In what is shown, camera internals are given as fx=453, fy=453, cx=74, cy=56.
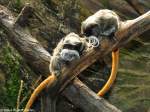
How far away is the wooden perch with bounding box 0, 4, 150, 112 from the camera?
15.4 feet

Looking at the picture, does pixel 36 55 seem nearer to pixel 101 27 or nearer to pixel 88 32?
pixel 88 32

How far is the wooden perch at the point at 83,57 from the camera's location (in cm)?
469

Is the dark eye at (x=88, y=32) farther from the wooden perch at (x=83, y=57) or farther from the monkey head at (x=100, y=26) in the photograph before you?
the wooden perch at (x=83, y=57)

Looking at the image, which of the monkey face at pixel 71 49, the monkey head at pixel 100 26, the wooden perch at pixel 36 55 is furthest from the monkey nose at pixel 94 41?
the wooden perch at pixel 36 55

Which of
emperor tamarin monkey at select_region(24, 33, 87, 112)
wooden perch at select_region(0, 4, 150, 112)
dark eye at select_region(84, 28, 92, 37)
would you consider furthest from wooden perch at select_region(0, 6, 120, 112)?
dark eye at select_region(84, 28, 92, 37)

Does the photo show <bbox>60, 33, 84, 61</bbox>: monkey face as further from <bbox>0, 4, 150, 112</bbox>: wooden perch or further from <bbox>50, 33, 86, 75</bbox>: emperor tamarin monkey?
<bbox>0, 4, 150, 112</bbox>: wooden perch

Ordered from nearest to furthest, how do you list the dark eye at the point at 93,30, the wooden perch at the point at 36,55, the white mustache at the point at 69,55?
the white mustache at the point at 69,55 → the dark eye at the point at 93,30 → the wooden perch at the point at 36,55

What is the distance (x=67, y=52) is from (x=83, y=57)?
0.65ft

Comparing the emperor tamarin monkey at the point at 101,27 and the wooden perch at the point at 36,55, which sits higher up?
the emperor tamarin monkey at the point at 101,27

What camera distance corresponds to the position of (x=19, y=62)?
6449mm

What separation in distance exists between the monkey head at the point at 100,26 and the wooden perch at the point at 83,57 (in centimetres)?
7

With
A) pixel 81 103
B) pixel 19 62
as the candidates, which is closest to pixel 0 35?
pixel 19 62

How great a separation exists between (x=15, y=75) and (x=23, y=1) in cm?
123

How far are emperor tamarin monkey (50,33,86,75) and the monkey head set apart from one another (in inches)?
5.8
